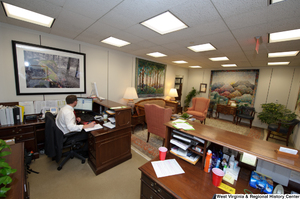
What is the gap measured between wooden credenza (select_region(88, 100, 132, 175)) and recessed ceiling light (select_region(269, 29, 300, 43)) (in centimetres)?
308

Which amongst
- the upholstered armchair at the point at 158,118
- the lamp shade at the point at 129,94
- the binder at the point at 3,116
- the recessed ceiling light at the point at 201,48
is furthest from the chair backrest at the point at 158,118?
the binder at the point at 3,116

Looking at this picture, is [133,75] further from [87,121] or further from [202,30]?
[202,30]

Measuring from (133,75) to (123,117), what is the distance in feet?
8.36

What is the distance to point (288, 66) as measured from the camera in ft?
15.1

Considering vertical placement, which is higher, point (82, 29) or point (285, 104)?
point (82, 29)

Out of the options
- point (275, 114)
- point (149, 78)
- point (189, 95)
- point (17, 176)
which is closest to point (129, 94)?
point (149, 78)

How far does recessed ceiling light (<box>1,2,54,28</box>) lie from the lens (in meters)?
1.87

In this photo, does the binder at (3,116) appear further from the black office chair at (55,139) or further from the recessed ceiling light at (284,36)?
the recessed ceiling light at (284,36)

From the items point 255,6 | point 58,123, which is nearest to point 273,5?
point 255,6

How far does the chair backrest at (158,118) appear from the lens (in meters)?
2.84

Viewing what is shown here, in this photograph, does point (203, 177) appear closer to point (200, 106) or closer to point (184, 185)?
point (184, 185)

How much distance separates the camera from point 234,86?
18.9ft

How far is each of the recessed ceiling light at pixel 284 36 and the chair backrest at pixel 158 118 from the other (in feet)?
8.06

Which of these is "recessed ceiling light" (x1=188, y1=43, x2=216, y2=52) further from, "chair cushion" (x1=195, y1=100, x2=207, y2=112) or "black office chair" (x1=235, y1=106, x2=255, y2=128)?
"black office chair" (x1=235, y1=106, x2=255, y2=128)
